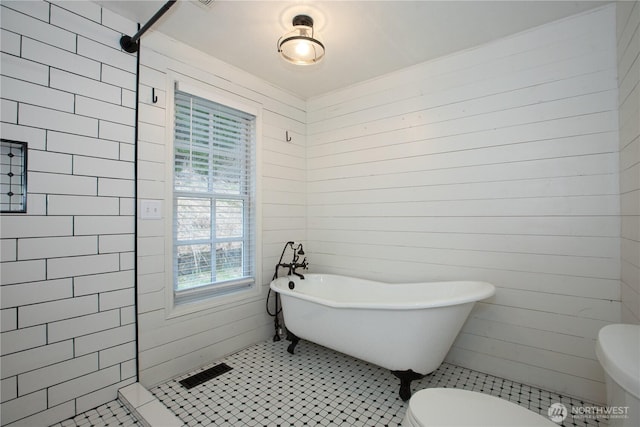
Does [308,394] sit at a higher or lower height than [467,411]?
lower

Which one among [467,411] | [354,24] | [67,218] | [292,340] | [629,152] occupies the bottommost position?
[292,340]

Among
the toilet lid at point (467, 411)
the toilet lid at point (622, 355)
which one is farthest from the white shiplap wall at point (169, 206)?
the toilet lid at point (622, 355)

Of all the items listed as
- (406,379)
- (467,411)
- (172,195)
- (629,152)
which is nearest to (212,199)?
(172,195)

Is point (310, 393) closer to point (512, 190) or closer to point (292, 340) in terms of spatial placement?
point (292, 340)

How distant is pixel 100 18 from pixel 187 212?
4.49 ft

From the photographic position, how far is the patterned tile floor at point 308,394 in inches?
70.4

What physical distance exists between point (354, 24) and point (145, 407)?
2.79m

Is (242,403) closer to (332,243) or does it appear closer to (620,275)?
(332,243)

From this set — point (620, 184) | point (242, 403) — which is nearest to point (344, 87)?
point (620, 184)

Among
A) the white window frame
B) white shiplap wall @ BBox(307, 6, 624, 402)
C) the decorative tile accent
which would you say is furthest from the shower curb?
white shiplap wall @ BBox(307, 6, 624, 402)

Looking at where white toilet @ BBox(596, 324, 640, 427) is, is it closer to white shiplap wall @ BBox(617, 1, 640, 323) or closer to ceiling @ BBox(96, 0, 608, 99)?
white shiplap wall @ BBox(617, 1, 640, 323)

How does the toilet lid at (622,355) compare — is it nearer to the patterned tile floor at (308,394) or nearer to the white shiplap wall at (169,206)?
the patterned tile floor at (308,394)

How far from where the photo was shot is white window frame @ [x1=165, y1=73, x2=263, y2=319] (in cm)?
221

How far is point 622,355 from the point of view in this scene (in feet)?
2.74
